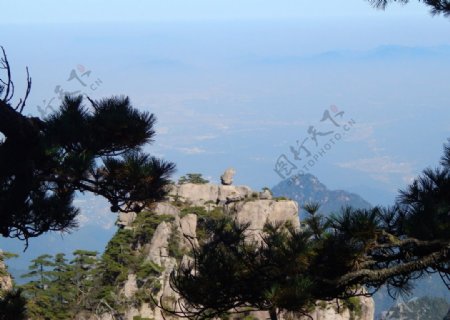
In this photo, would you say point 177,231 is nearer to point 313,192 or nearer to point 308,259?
point 308,259

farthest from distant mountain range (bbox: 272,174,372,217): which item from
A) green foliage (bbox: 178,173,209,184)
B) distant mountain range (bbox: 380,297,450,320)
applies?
green foliage (bbox: 178,173,209,184)

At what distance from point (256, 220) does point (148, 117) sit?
2210cm

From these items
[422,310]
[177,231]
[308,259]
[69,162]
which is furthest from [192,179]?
[422,310]

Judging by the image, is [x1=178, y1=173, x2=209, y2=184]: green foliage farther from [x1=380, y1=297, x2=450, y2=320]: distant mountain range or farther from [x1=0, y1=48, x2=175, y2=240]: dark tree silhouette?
[x1=380, y1=297, x2=450, y2=320]: distant mountain range

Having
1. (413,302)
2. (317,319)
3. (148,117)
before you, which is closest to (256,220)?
(317,319)

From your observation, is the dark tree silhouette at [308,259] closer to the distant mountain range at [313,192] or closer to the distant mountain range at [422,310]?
the distant mountain range at [422,310]

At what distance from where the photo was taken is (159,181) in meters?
4.64

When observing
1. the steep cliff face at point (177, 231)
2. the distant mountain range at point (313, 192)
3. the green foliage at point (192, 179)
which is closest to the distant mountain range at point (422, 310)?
the green foliage at point (192, 179)

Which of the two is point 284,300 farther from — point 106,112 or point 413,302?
point 413,302

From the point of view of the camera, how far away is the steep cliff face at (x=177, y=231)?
2314 cm

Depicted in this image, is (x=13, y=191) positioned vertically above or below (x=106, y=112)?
below

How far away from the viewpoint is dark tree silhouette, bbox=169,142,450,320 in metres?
3.88

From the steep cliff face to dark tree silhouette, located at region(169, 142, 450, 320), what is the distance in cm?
1729

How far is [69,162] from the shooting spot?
4.40 m
